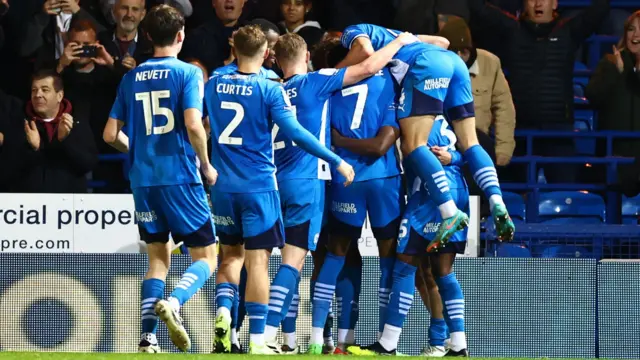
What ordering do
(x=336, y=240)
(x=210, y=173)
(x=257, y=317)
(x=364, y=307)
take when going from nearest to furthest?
(x=210, y=173) < (x=257, y=317) < (x=336, y=240) < (x=364, y=307)

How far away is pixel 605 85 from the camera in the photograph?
1337 centimetres

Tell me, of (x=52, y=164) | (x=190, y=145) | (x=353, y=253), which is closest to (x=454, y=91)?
(x=353, y=253)

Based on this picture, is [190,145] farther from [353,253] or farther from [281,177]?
[353,253]

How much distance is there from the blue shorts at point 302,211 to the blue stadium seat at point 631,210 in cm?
472

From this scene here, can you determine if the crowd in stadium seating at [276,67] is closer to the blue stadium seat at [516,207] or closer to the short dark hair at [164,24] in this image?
the blue stadium seat at [516,207]

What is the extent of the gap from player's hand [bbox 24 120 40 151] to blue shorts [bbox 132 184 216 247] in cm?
374

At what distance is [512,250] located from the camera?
38.0 ft

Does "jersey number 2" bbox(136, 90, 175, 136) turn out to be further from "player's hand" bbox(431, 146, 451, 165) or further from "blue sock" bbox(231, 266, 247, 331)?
"player's hand" bbox(431, 146, 451, 165)

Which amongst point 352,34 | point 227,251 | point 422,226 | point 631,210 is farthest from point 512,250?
→ point 227,251

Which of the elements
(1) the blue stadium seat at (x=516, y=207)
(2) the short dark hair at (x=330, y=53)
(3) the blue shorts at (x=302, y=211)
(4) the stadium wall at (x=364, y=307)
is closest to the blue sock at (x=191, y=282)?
(3) the blue shorts at (x=302, y=211)

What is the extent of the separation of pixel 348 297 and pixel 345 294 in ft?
0.10

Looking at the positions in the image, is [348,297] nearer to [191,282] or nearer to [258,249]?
[258,249]

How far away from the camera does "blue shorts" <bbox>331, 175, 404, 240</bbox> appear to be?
30.1ft

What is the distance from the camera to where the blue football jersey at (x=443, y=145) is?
9.25 m
